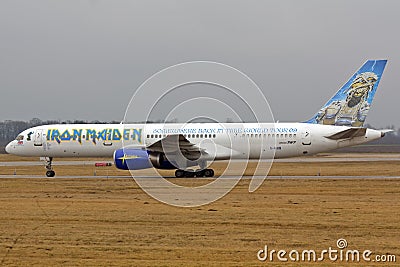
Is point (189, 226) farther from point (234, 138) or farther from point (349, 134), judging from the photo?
point (234, 138)

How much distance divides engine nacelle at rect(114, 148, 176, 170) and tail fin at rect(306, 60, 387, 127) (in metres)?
9.70

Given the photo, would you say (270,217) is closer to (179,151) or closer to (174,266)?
(174,266)

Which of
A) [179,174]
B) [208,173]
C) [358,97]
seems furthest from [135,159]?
[358,97]

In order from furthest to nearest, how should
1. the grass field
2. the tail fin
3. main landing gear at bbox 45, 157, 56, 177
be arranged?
main landing gear at bbox 45, 157, 56, 177 < the tail fin < the grass field

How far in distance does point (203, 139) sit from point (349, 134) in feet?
26.6

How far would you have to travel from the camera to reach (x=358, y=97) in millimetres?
34781

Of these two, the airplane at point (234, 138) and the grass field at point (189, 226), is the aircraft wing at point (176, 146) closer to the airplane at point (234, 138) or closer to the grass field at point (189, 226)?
the airplane at point (234, 138)

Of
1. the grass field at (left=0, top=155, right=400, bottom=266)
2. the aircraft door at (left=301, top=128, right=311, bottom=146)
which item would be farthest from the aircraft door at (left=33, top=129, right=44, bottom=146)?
the aircraft door at (left=301, top=128, right=311, bottom=146)

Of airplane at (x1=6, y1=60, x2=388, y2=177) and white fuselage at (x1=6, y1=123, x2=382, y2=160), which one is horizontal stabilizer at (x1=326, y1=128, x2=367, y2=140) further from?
white fuselage at (x1=6, y1=123, x2=382, y2=160)

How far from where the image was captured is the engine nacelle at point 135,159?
3266 centimetres

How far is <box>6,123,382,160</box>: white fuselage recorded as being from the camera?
34.5m

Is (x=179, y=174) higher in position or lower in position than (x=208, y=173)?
lower

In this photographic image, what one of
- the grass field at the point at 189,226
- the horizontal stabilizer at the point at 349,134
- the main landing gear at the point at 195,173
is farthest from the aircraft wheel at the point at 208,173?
the grass field at the point at 189,226

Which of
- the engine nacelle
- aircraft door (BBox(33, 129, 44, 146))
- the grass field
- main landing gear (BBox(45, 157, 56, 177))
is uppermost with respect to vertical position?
aircraft door (BBox(33, 129, 44, 146))
